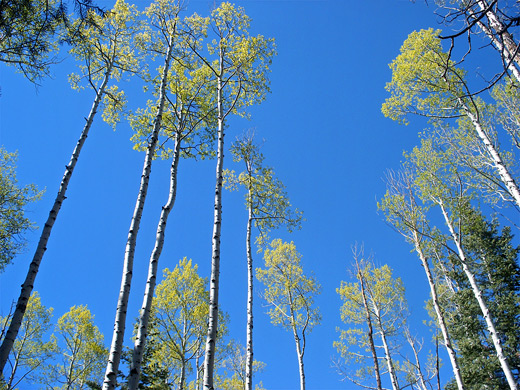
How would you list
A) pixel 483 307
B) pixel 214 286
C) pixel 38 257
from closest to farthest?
pixel 38 257 → pixel 214 286 → pixel 483 307

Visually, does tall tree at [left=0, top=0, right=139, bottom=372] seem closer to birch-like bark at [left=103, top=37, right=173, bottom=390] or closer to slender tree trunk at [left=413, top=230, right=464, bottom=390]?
birch-like bark at [left=103, top=37, right=173, bottom=390]

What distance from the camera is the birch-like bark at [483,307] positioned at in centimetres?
905

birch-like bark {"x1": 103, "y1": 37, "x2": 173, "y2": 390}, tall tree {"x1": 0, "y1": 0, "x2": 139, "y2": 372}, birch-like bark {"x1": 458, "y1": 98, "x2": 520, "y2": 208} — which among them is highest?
tall tree {"x1": 0, "y1": 0, "x2": 139, "y2": 372}

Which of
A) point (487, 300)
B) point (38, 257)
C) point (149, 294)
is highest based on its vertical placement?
point (487, 300)

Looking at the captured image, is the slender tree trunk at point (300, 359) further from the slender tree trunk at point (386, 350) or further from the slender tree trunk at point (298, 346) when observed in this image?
the slender tree trunk at point (386, 350)

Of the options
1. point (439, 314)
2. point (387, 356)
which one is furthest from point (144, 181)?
point (387, 356)

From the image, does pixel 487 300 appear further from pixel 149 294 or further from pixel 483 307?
pixel 149 294

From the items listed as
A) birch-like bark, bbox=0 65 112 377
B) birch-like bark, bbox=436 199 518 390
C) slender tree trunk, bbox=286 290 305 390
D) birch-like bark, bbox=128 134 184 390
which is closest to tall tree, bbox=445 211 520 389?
birch-like bark, bbox=436 199 518 390

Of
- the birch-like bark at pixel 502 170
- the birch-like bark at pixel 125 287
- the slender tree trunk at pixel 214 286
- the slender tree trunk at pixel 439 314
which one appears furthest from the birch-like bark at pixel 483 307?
the birch-like bark at pixel 125 287

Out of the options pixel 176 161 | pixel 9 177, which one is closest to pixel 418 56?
pixel 176 161

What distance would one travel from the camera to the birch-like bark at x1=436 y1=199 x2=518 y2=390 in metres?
9.05

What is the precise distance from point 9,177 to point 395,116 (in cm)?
1539

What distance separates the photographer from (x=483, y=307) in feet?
32.7

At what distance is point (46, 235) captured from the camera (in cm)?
627
